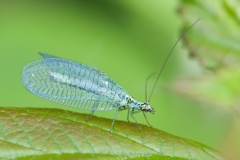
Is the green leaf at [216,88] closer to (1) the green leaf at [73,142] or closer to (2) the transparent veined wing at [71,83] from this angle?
(1) the green leaf at [73,142]

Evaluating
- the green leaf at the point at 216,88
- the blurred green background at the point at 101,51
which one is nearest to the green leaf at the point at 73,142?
the green leaf at the point at 216,88

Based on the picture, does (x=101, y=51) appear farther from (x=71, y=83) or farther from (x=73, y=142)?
(x=73, y=142)

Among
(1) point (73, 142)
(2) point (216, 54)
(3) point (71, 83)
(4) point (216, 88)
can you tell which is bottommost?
(1) point (73, 142)

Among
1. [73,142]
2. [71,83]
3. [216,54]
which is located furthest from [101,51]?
[73,142]

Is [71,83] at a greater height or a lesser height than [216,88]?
lesser

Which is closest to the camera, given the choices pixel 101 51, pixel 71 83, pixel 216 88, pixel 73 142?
pixel 73 142

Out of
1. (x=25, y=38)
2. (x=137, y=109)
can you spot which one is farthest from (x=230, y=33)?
(x=25, y=38)

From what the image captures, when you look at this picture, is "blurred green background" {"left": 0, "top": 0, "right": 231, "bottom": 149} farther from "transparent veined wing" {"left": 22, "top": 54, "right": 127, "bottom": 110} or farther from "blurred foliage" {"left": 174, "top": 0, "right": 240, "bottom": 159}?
"blurred foliage" {"left": 174, "top": 0, "right": 240, "bottom": 159}
